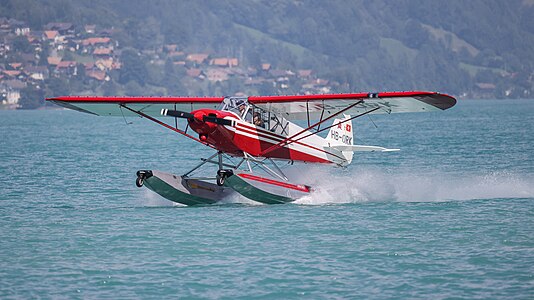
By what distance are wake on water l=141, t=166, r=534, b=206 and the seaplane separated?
1.92 feet

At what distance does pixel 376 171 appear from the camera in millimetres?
32031

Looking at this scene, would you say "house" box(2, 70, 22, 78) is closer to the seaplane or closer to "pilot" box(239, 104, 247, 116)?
the seaplane

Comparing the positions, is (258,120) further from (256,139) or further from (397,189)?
(397,189)

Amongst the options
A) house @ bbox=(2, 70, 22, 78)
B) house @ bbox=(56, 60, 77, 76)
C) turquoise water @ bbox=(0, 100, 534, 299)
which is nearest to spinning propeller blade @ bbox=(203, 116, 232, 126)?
turquoise water @ bbox=(0, 100, 534, 299)

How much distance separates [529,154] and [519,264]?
2338cm

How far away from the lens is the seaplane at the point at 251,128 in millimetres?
18688

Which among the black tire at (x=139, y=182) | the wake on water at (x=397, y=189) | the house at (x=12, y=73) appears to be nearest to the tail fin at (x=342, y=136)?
the wake on water at (x=397, y=189)

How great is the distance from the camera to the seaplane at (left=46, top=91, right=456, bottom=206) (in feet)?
61.3

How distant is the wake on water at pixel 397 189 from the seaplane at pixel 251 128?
1.92 ft

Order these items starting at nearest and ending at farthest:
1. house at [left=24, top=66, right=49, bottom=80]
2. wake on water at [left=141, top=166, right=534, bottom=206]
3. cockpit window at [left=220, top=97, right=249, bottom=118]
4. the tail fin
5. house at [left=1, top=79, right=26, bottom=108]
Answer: cockpit window at [left=220, top=97, right=249, bottom=118]
wake on water at [left=141, top=166, right=534, bottom=206]
the tail fin
house at [left=1, top=79, right=26, bottom=108]
house at [left=24, top=66, right=49, bottom=80]

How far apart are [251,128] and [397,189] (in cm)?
468

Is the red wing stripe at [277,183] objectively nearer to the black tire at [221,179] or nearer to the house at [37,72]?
the black tire at [221,179]

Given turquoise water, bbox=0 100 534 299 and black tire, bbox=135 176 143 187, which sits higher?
black tire, bbox=135 176 143 187

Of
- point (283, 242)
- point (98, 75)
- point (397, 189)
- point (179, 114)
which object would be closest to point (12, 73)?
point (98, 75)
